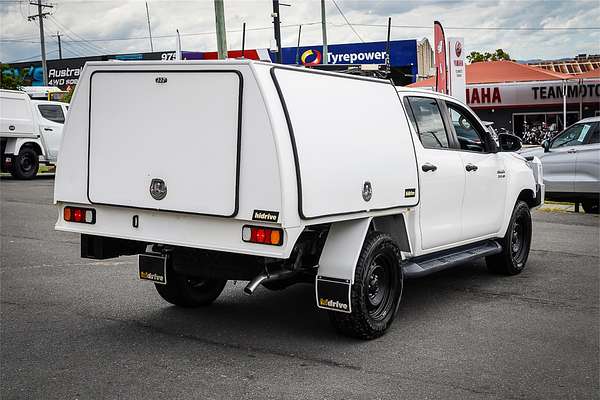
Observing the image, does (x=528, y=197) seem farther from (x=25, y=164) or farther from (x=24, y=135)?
(x=25, y=164)

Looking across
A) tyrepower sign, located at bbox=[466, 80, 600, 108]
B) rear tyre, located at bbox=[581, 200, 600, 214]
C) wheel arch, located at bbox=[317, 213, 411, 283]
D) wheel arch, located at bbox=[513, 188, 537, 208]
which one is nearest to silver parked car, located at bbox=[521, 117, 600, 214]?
rear tyre, located at bbox=[581, 200, 600, 214]

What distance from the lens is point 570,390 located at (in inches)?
200

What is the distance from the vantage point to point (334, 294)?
581 cm

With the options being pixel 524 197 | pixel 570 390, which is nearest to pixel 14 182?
pixel 524 197

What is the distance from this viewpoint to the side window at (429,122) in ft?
23.4

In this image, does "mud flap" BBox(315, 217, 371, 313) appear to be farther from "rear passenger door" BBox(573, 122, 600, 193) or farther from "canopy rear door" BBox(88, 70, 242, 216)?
"rear passenger door" BBox(573, 122, 600, 193)

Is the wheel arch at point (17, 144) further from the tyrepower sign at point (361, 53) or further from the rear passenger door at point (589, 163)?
the tyrepower sign at point (361, 53)

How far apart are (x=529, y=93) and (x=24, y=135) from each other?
19.4 metres

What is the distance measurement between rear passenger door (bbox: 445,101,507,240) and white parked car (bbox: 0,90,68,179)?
16.4 metres

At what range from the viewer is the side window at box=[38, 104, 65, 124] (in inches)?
940

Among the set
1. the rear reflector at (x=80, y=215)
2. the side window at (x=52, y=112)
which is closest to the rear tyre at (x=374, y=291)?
the rear reflector at (x=80, y=215)

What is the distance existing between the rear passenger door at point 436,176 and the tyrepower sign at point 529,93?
22950 millimetres

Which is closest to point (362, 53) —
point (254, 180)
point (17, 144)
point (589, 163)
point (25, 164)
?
point (25, 164)

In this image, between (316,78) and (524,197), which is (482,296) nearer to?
(524,197)
